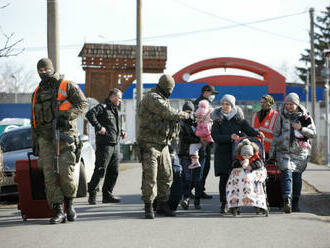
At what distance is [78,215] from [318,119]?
31787 millimetres

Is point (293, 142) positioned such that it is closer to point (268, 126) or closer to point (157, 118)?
point (268, 126)

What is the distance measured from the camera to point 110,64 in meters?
26.1

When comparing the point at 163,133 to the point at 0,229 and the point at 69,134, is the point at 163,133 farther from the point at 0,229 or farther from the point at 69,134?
the point at 0,229

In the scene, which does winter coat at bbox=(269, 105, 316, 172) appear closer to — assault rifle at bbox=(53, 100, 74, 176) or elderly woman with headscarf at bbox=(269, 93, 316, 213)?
elderly woman with headscarf at bbox=(269, 93, 316, 213)

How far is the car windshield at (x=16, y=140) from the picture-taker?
1186 cm

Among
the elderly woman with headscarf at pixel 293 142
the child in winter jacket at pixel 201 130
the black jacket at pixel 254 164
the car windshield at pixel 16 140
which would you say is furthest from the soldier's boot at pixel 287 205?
the car windshield at pixel 16 140

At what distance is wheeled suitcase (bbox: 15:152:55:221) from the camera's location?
25.5ft

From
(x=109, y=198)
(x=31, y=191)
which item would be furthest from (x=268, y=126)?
(x=31, y=191)

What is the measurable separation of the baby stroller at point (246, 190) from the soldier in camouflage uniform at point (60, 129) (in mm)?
2318

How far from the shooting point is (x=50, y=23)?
40.8ft

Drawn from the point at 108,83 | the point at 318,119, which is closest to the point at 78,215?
the point at 108,83

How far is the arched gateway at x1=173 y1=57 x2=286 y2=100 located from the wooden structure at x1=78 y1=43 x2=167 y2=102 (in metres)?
7.55

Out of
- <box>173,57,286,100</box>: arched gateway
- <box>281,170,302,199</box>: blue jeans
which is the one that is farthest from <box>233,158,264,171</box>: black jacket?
<box>173,57,286,100</box>: arched gateway

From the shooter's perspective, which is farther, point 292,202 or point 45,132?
point 292,202
